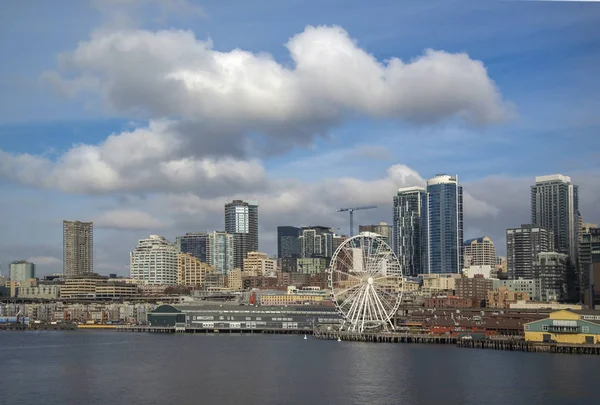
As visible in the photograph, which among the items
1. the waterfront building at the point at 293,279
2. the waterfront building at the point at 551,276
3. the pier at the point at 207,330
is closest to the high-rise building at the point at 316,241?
the waterfront building at the point at 293,279

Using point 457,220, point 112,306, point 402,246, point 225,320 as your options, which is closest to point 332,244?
point 402,246

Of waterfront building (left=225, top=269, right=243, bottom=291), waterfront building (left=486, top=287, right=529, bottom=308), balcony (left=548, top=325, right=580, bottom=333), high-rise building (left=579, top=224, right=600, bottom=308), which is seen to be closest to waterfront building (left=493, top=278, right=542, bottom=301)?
waterfront building (left=486, top=287, right=529, bottom=308)

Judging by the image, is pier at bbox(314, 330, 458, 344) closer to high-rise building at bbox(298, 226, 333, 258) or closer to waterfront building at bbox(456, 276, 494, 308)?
waterfront building at bbox(456, 276, 494, 308)

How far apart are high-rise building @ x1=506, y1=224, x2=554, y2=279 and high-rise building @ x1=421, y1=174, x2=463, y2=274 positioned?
10810 mm

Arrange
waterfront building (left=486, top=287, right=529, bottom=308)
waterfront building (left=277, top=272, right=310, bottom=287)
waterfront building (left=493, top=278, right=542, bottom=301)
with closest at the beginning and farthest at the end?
1. waterfront building (left=486, top=287, right=529, bottom=308)
2. waterfront building (left=493, top=278, right=542, bottom=301)
3. waterfront building (left=277, top=272, right=310, bottom=287)

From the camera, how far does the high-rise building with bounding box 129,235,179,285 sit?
381 ft

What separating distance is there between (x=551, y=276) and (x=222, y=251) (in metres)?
61.7

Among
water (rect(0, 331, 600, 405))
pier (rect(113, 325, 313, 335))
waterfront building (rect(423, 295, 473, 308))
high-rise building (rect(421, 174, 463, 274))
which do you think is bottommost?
pier (rect(113, 325, 313, 335))

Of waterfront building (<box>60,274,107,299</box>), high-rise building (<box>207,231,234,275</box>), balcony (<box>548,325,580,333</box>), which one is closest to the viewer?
balcony (<box>548,325,580,333</box>)

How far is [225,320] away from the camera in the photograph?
6303 centimetres

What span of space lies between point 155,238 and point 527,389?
10050 cm

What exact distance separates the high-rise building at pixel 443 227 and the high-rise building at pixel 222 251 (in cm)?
3479

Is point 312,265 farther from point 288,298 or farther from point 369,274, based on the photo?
point 369,274

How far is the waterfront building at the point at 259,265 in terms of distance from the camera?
11483 centimetres
